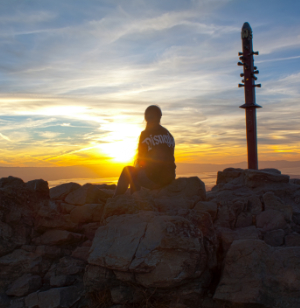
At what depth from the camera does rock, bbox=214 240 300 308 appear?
402 cm

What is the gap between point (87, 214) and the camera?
6.22 meters

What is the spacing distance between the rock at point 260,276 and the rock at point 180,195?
1.56m

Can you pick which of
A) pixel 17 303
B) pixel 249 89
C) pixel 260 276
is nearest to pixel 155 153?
pixel 260 276

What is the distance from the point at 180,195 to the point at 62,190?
279cm

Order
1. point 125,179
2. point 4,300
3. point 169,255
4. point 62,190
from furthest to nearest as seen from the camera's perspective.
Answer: point 62,190, point 125,179, point 4,300, point 169,255

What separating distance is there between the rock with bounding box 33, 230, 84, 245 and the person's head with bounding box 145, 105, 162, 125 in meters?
2.66

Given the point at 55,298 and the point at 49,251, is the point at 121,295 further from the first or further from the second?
the point at 49,251

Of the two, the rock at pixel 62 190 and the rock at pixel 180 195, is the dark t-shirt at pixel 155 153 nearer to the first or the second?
the rock at pixel 180 195

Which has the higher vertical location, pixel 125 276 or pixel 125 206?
pixel 125 206

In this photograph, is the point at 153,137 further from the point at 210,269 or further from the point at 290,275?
the point at 290,275

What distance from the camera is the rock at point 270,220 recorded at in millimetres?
5796

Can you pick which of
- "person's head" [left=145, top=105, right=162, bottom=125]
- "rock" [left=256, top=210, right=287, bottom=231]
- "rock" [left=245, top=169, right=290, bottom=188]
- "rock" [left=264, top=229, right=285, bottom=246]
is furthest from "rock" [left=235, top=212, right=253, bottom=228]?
"person's head" [left=145, top=105, right=162, bottom=125]

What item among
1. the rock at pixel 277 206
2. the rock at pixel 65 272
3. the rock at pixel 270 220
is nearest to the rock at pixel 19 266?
the rock at pixel 65 272

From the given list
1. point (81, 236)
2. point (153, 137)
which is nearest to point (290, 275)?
point (153, 137)
